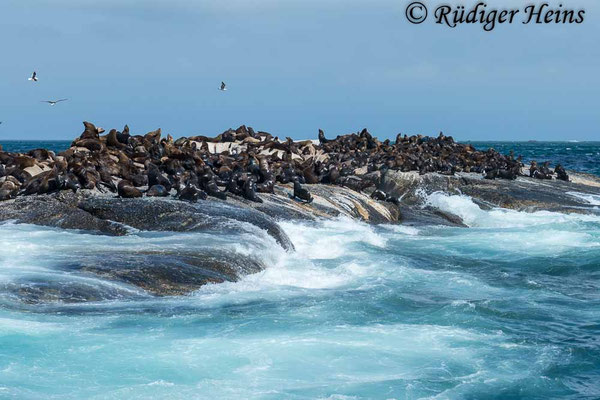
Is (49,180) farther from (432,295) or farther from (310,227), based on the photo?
(432,295)

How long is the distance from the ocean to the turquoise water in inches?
1.0

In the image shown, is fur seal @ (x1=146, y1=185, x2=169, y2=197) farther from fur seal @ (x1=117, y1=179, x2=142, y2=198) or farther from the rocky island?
fur seal @ (x1=117, y1=179, x2=142, y2=198)

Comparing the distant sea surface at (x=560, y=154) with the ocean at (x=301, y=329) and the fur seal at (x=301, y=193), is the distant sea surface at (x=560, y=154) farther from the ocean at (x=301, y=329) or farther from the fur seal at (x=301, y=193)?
the ocean at (x=301, y=329)

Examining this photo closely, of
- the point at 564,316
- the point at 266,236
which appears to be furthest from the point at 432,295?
the point at 266,236

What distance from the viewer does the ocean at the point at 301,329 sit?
26.7ft

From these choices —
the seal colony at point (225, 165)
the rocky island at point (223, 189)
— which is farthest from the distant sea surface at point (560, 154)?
the rocky island at point (223, 189)

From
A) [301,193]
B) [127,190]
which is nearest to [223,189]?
[301,193]

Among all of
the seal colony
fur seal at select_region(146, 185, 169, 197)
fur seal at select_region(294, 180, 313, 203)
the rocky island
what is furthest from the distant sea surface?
fur seal at select_region(146, 185, 169, 197)

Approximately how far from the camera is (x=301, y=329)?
9.91 metres

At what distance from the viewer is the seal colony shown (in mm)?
16344

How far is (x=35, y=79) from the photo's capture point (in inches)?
884

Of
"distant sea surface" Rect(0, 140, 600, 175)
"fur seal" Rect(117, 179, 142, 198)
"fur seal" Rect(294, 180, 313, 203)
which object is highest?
"distant sea surface" Rect(0, 140, 600, 175)

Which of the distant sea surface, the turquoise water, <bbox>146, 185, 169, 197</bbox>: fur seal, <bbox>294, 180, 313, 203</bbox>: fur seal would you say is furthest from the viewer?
the distant sea surface

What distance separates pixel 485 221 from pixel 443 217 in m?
1.10
